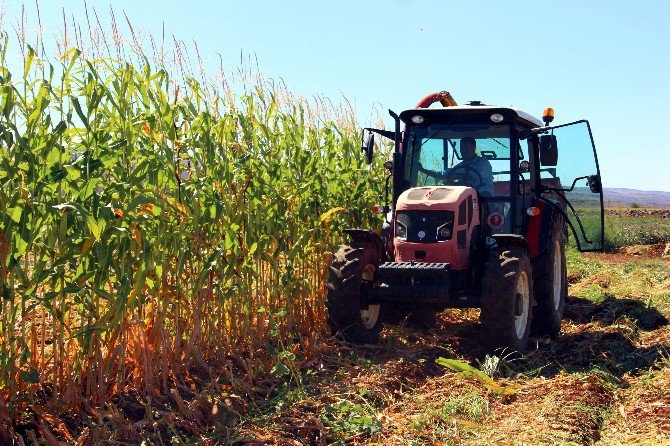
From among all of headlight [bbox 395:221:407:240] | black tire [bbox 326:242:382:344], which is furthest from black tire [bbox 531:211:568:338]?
black tire [bbox 326:242:382:344]

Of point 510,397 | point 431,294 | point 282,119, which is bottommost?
point 510,397

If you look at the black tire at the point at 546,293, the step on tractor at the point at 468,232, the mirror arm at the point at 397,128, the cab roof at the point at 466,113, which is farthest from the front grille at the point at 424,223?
the black tire at the point at 546,293

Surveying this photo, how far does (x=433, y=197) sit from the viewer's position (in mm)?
6293

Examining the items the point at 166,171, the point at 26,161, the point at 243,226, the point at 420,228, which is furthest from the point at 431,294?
the point at 26,161

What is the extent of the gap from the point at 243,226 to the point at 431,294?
1.62 metres

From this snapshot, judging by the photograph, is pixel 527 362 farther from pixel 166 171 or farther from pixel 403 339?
pixel 166 171

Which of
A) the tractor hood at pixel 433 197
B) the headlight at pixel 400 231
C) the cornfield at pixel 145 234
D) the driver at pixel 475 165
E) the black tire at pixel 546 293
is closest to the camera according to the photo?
the cornfield at pixel 145 234

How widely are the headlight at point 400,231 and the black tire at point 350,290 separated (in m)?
0.27

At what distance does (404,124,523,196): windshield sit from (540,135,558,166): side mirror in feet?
0.97

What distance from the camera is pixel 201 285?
5.54 m

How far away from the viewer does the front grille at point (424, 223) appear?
20.3 ft

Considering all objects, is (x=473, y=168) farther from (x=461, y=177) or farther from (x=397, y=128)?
(x=397, y=128)

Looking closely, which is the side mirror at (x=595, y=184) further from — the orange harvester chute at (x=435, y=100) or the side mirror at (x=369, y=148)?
the side mirror at (x=369, y=148)

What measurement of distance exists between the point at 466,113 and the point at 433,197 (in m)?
1.01
